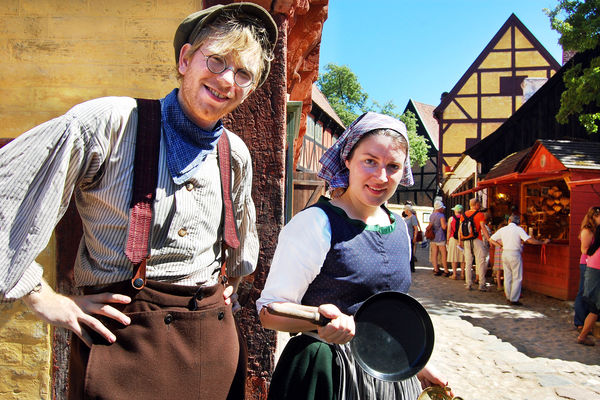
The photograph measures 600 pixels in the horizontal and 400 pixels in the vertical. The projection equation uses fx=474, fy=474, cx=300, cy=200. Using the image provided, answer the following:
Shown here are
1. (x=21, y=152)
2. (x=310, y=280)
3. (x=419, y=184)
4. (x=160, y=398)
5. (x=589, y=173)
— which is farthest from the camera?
(x=419, y=184)

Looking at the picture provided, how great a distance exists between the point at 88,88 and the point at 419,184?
31529 mm

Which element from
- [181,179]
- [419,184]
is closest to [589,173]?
[181,179]

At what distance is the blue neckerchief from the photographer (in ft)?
4.58

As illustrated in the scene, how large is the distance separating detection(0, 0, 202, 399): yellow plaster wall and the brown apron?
156cm

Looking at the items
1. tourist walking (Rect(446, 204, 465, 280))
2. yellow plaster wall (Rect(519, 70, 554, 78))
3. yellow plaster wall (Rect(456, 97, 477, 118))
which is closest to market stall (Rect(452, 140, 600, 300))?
tourist walking (Rect(446, 204, 465, 280))

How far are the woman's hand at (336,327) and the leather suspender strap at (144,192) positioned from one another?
0.39 metres

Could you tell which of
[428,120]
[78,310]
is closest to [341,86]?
[428,120]

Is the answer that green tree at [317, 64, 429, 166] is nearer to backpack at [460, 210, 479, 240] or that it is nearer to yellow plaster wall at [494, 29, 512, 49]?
yellow plaster wall at [494, 29, 512, 49]

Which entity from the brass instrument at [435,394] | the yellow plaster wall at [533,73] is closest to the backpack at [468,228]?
the brass instrument at [435,394]

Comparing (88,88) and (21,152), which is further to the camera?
(88,88)

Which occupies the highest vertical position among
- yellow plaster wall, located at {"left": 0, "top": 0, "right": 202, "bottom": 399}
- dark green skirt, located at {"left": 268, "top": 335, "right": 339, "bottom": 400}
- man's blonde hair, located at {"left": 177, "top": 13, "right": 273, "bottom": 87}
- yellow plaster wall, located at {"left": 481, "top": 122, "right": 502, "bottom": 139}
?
yellow plaster wall, located at {"left": 481, "top": 122, "right": 502, "bottom": 139}

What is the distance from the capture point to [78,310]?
1288 mm

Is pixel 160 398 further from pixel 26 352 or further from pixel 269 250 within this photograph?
pixel 26 352

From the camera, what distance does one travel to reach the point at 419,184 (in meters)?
32.7
